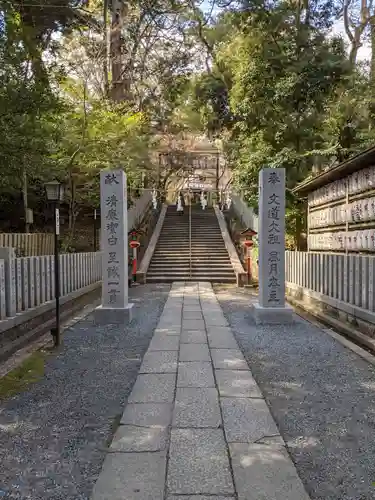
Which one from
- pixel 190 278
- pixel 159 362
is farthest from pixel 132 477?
pixel 190 278

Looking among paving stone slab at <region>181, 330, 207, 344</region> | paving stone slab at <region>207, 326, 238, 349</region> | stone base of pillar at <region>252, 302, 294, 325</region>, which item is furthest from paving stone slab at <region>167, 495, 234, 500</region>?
stone base of pillar at <region>252, 302, 294, 325</region>

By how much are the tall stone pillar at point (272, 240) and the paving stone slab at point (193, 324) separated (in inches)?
42.7

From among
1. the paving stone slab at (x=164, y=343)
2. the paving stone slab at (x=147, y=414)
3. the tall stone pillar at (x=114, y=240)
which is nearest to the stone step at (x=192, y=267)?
the tall stone pillar at (x=114, y=240)

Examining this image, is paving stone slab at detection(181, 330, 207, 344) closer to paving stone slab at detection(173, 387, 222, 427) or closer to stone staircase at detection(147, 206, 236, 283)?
paving stone slab at detection(173, 387, 222, 427)

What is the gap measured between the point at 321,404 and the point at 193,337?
9.99 feet

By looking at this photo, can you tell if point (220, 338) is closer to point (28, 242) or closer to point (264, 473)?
point (264, 473)

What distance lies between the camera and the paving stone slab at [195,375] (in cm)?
453

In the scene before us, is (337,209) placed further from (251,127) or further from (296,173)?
(251,127)

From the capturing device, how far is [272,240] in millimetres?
8180

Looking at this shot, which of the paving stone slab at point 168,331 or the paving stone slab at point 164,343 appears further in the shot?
the paving stone slab at point 168,331

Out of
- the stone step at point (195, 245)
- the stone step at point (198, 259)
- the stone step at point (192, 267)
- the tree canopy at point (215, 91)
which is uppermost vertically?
the tree canopy at point (215, 91)

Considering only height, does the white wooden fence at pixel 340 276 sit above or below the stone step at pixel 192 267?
above

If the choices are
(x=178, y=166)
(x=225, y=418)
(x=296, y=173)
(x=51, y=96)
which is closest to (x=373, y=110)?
(x=296, y=173)

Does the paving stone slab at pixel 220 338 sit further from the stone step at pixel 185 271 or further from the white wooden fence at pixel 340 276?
the stone step at pixel 185 271
